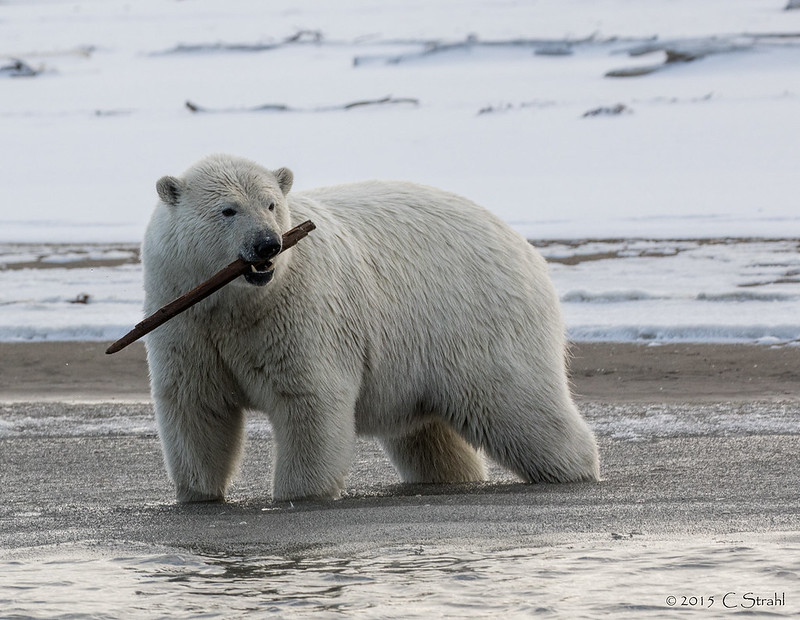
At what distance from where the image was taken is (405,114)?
2759 cm

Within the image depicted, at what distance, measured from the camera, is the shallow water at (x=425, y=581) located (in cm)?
360

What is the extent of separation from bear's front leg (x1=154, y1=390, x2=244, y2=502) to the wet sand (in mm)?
113

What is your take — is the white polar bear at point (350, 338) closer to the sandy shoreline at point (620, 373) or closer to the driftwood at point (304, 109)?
the sandy shoreline at point (620, 373)

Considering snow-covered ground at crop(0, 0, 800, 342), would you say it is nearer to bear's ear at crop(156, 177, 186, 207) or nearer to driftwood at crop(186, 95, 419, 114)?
driftwood at crop(186, 95, 419, 114)

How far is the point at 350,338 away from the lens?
17.3ft

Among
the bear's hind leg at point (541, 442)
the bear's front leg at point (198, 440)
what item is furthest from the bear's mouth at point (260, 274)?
the bear's hind leg at point (541, 442)

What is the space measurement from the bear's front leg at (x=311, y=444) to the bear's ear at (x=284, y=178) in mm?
836

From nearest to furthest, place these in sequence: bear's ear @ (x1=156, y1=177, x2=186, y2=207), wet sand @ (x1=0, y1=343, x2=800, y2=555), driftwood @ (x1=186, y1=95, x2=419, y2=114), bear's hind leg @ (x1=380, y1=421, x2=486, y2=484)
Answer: wet sand @ (x1=0, y1=343, x2=800, y2=555) < bear's ear @ (x1=156, y1=177, x2=186, y2=207) < bear's hind leg @ (x1=380, y1=421, x2=486, y2=484) < driftwood @ (x1=186, y1=95, x2=419, y2=114)

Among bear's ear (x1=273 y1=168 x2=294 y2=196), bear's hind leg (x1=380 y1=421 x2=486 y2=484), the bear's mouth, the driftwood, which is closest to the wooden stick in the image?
the bear's mouth

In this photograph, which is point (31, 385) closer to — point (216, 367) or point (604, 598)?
point (216, 367)

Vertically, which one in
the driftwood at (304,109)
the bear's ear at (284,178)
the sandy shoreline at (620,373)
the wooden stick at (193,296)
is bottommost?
the sandy shoreline at (620,373)

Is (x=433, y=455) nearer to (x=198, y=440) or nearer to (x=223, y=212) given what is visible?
(x=198, y=440)

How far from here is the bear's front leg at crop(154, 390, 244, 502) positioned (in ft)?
17.0

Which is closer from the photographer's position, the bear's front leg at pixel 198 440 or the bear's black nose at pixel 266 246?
the bear's black nose at pixel 266 246
